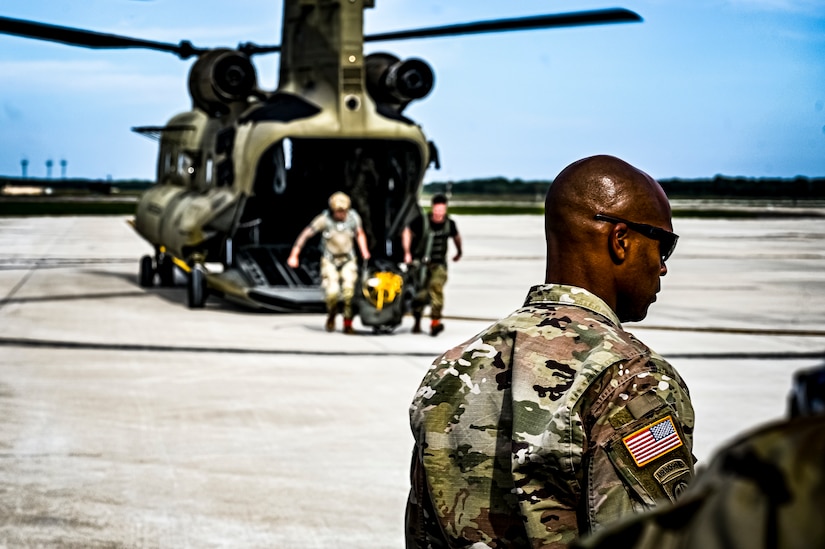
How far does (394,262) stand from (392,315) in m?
3.24

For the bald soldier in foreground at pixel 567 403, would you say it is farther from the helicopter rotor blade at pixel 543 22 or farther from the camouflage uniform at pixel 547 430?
the helicopter rotor blade at pixel 543 22

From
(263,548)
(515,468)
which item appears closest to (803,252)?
(263,548)

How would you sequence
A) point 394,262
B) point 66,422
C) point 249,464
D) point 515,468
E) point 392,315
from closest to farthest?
point 515,468
point 249,464
point 66,422
point 392,315
point 394,262

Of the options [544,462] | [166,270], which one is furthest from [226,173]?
[544,462]

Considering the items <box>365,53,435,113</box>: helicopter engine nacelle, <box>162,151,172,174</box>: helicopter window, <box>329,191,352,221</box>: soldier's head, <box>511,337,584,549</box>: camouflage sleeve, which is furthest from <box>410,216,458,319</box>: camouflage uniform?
<box>511,337,584,549</box>: camouflage sleeve

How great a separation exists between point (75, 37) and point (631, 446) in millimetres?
13016

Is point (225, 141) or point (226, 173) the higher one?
point (225, 141)

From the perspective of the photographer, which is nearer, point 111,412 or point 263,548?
point 263,548

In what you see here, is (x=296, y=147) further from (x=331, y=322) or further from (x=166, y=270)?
(x=166, y=270)

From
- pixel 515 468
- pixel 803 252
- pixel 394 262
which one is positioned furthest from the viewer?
pixel 803 252

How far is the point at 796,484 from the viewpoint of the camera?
3.10 feet

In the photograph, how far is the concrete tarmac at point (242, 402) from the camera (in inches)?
243

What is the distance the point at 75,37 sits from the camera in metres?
14.1

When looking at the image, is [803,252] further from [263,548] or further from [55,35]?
[263,548]
